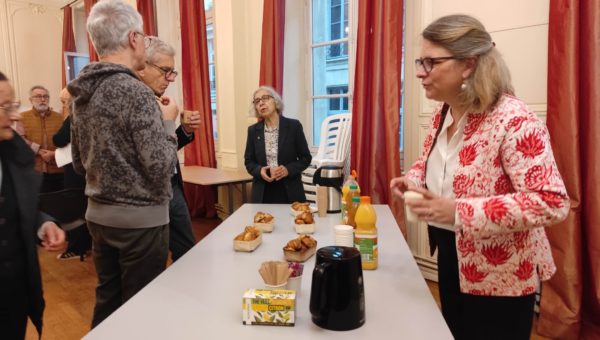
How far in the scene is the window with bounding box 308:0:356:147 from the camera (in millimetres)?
3801

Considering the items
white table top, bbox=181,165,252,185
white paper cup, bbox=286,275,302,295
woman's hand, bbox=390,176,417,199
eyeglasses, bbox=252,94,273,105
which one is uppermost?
eyeglasses, bbox=252,94,273,105

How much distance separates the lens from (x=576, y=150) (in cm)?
205

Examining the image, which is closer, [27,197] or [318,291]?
[318,291]

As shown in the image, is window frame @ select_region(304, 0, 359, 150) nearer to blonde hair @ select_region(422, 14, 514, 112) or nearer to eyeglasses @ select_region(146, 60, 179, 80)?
eyeglasses @ select_region(146, 60, 179, 80)

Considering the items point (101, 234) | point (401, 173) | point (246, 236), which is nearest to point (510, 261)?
point (246, 236)

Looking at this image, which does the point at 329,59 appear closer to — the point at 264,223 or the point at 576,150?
the point at 576,150

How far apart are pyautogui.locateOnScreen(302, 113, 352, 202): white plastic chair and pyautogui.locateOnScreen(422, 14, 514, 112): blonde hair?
7.19 ft

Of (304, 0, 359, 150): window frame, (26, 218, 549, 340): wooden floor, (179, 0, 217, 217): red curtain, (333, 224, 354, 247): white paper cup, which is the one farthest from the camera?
(179, 0, 217, 217): red curtain

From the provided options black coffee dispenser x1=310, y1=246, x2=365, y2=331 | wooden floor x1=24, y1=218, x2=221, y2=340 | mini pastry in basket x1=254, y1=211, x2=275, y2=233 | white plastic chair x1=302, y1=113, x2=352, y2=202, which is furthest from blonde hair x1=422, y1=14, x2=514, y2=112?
wooden floor x1=24, y1=218, x2=221, y2=340

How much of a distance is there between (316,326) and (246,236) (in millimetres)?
601

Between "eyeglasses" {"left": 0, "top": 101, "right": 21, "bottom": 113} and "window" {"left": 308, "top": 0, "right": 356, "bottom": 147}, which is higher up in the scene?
"window" {"left": 308, "top": 0, "right": 356, "bottom": 147}

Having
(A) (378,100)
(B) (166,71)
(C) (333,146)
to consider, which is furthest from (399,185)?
(C) (333,146)

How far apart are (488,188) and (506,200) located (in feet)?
0.31

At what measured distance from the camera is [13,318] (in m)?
1.19
